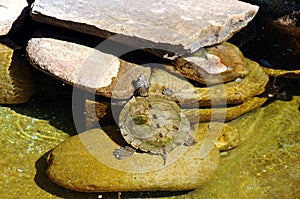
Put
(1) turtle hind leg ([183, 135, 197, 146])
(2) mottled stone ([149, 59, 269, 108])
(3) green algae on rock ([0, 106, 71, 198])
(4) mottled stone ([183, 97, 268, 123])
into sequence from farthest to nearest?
(4) mottled stone ([183, 97, 268, 123]) → (2) mottled stone ([149, 59, 269, 108]) → (1) turtle hind leg ([183, 135, 197, 146]) → (3) green algae on rock ([0, 106, 71, 198])

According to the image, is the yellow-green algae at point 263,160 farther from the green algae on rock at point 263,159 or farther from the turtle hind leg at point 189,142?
the turtle hind leg at point 189,142

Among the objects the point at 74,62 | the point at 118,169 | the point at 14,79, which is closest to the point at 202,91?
the point at 118,169

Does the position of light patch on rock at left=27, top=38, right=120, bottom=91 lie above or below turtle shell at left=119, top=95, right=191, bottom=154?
above

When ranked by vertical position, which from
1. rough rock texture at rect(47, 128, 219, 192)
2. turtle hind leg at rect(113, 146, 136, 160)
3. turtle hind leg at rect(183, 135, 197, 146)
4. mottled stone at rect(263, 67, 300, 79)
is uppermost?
mottled stone at rect(263, 67, 300, 79)

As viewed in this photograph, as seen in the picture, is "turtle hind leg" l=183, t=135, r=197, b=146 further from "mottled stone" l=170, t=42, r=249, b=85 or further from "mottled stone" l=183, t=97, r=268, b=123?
"mottled stone" l=170, t=42, r=249, b=85

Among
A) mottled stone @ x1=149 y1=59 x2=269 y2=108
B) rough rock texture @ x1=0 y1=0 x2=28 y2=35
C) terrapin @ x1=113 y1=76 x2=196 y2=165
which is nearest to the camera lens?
terrapin @ x1=113 y1=76 x2=196 y2=165

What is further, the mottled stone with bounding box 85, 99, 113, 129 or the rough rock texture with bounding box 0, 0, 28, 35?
the rough rock texture with bounding box 0, 0, 28, 35

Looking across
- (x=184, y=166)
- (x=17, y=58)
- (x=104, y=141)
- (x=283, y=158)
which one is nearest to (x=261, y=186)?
(x=283, y=158)

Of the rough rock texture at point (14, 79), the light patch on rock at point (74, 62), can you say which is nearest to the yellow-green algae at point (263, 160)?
the light patch on rock at point (74, 62)

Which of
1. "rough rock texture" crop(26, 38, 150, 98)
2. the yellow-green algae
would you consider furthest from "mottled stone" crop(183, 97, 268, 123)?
"rough rock texture" crop(26, 38, 150, 98)
